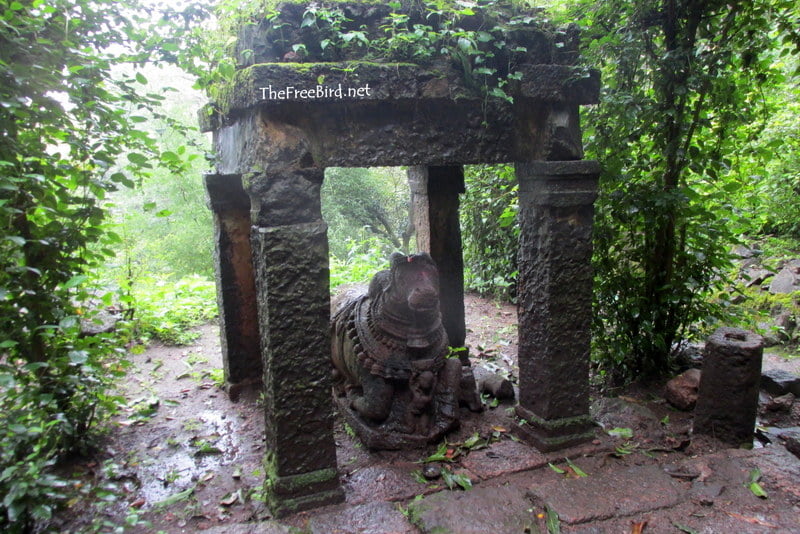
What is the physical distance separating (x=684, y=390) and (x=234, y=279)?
362 centimetres

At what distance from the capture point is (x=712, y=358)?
11.1 ft

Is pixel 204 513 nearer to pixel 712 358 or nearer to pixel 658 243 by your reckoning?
pixel 712 358

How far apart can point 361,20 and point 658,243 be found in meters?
2.81

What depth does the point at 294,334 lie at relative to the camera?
2.86 meters

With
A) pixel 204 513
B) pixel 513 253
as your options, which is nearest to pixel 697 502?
pixel 204 513

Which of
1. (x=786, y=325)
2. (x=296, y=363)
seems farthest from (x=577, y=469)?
(x=786, y=325)

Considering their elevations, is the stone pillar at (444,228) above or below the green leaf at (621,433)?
above

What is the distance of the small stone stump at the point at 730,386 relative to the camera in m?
3.30

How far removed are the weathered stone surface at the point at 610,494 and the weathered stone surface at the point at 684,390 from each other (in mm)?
830

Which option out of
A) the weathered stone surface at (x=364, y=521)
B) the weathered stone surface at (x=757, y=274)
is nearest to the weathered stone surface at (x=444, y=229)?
the weathered stone surface at (x=364, y=521)

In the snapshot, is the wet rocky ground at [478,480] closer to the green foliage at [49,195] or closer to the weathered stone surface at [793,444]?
the weathered stone surface at [793,444]

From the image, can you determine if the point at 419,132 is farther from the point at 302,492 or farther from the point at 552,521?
the point at 552,521

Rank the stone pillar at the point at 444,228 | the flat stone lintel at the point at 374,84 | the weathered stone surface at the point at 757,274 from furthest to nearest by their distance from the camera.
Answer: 1. the weathered stone surface at the point at 757,274
2. the stone pillar at the point at 444,228
3. the flat stone lintel at the point at 374,84

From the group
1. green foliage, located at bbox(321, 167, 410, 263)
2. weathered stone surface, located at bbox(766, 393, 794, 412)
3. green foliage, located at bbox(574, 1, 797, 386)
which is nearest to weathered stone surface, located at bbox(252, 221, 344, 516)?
green foliage, located at bbox(574, 1, 797, 386)
